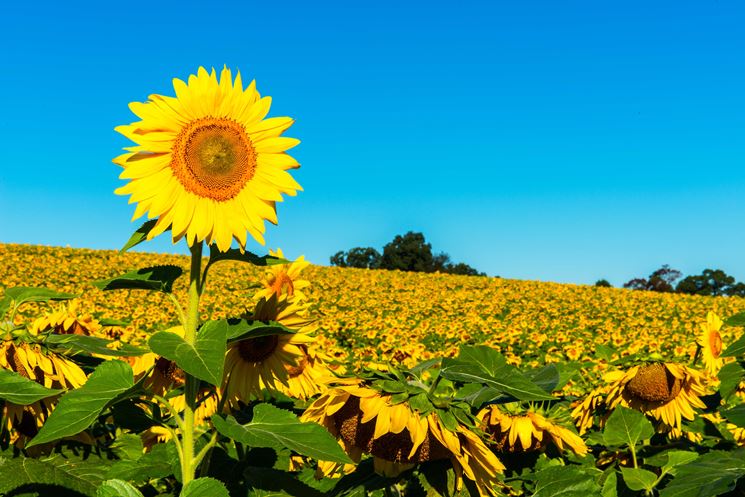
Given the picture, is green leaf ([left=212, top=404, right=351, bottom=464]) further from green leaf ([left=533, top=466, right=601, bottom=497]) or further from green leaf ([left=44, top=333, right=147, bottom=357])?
green leaf ([left=533, top=466, right=601, bottom=497])

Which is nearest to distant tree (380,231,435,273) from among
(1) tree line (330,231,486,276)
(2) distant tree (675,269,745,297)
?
(1) tree line (330,231,486,276)

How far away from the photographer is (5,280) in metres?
23.6

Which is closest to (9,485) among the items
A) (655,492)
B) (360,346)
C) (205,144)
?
(205,144)

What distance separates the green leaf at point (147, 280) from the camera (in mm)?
1933

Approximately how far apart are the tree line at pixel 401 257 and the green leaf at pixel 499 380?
55.1 metres

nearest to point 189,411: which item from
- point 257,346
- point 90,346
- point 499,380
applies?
point 90,346

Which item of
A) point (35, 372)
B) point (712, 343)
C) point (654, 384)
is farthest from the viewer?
point (712, 343)

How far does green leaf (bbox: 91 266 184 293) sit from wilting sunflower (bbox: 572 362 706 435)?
2.12 meters

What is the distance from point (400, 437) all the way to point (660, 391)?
73.0 inches

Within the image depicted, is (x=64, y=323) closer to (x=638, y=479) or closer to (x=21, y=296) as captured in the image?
(x=21, y=296)

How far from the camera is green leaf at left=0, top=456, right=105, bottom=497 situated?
2.02 meters

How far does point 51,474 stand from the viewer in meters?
2.11

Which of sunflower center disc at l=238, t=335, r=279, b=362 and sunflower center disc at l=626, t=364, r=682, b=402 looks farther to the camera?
sunflower center disc at l=626, t=364, r=682, b=402

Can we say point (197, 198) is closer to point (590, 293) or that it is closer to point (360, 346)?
point (360, 346)
